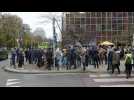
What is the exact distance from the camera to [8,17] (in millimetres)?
52156

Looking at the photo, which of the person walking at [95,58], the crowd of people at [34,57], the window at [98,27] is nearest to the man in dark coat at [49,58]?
the crowd of people at [34,57]

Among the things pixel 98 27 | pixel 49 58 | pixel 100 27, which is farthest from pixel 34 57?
pixel 100 27

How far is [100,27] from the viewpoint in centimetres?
5750

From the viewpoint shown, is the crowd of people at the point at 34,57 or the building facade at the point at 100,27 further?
the building facade at the point at 100,27

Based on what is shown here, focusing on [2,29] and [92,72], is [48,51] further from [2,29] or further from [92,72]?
[2,29]

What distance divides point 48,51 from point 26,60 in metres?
6.31

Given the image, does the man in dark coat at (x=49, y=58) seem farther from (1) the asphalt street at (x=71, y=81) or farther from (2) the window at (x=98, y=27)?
(2) the window at (x=98, y=27)

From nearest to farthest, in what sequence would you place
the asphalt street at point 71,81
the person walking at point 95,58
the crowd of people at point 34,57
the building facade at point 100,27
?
the asphalt street at point 71,81 < the person walking at point 95,58 < the crowd of people at point 34,57 < the building facade at point 100,27

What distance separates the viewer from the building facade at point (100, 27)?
50559 millimetres

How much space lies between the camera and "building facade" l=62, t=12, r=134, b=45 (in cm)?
5056

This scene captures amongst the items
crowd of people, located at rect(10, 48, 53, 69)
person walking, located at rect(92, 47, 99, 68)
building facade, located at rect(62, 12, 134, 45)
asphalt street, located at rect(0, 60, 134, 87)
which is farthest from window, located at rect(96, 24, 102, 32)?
asphalt street, located at rect(0, 60, 134, 87)
